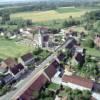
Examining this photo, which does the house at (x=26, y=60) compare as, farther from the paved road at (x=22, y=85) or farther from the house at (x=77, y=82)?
the house at (x=77, y=82)

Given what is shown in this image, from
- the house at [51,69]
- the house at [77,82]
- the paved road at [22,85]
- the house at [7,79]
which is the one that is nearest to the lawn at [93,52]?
the paved road at [22,85]

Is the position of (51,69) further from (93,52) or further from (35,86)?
(93,52)

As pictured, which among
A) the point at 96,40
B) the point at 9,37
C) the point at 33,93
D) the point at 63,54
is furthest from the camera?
the point at 9,37

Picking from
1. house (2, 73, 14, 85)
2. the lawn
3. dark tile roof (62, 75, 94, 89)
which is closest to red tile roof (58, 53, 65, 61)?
the lawn

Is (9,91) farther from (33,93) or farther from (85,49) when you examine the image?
(85,49)

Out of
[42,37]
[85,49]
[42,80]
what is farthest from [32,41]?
[42,80]

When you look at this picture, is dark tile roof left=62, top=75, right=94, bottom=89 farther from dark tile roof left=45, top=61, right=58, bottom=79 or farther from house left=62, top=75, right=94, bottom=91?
dark tile roof left=45, top=61, right=58, bottom=79
